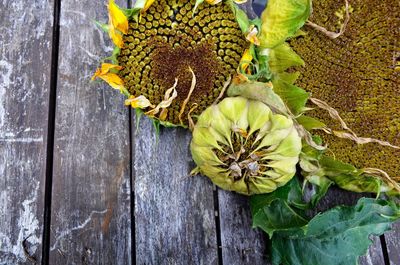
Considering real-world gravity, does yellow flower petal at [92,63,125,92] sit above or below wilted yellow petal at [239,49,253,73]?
below

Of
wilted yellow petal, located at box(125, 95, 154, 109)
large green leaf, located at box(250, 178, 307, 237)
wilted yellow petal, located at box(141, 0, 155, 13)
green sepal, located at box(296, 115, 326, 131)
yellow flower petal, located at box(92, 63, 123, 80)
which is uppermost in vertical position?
wilted yellow petal, located at box(141, 0, 155, 13)

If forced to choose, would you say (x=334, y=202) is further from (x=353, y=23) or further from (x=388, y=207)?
(x=353, y=23)

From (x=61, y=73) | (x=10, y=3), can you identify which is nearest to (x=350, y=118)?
(x=61, y=73)

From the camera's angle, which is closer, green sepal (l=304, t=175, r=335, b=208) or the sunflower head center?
the sunflower head center

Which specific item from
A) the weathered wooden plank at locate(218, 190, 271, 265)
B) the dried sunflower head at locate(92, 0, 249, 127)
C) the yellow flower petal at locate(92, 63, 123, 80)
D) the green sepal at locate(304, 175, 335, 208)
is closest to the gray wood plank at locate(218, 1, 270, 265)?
the weathered wooden plank at locate(218, 190, 271, 265)

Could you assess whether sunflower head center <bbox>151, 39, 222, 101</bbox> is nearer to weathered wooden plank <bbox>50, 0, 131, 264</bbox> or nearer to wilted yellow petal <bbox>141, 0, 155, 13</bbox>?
wilted yellow petal <bbox>141, 0, 155, 13</bbox>

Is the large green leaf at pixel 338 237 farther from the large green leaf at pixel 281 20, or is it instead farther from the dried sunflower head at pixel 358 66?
the large green leaf at pixel 281 20
